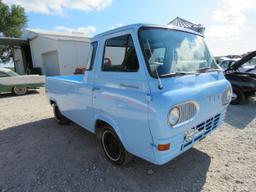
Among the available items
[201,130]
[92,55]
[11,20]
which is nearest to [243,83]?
[201,130]

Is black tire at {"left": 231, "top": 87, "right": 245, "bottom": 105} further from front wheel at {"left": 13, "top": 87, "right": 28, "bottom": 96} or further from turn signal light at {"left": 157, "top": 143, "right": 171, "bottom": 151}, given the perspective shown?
front wheel at {"left": 13, "top": 87, "right": 28, "bottom": 96}

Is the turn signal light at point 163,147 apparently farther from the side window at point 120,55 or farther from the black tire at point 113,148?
the side window at point 120,55

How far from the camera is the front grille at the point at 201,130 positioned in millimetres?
2275

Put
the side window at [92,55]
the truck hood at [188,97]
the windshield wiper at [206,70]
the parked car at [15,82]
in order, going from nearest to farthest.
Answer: the truck hood at [188,97], the windshield wiper at [206,70], the side window at [92,55], the parked car at [15,82]

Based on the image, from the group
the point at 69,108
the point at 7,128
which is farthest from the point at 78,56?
the point at 69,108

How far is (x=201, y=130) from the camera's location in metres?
2.48

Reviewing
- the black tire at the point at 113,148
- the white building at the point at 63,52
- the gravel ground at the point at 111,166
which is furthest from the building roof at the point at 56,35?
the black tire at the point at 113,148

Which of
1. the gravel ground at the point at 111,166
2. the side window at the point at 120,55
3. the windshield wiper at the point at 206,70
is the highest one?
the side window at the point at 120,55

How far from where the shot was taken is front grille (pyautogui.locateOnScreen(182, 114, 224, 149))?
228 cm

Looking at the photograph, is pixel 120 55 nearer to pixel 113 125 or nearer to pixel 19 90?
pixel 113 125

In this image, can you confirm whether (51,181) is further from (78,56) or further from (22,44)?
(22,44)

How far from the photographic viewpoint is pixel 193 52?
9.16 feet

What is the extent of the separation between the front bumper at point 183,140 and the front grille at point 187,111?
6.8 inches

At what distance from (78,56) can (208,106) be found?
15021 millimetres
